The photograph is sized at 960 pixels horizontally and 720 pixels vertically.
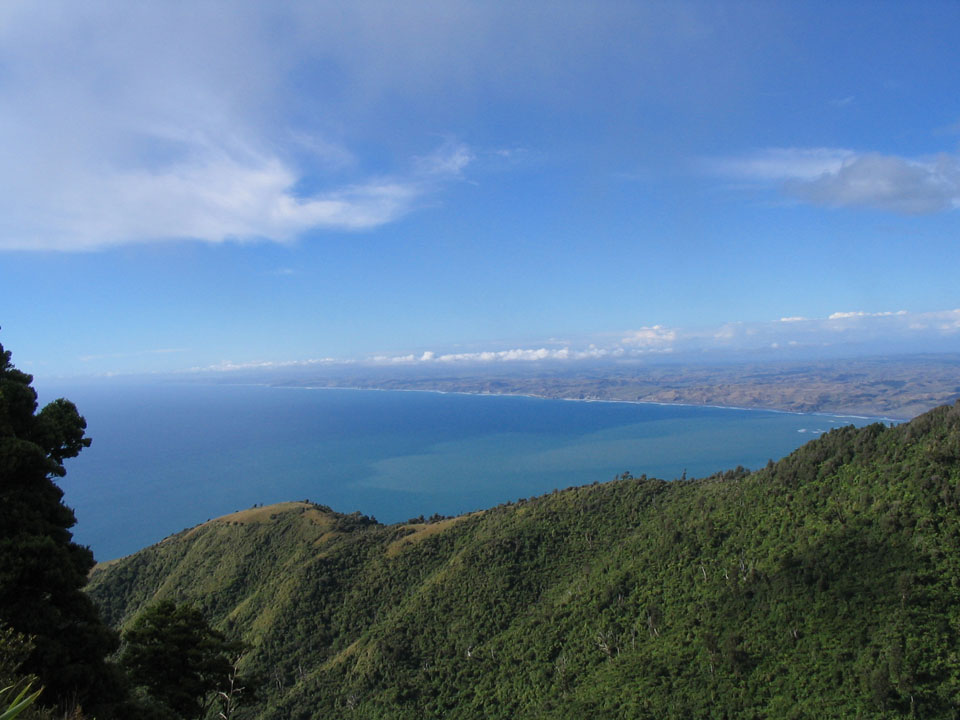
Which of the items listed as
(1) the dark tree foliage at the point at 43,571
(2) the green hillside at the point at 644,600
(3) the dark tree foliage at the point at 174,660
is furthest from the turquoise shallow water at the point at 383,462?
(1) the dark tree foliage at the point at 43,571

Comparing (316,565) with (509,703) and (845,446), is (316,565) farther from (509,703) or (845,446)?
(845,446)

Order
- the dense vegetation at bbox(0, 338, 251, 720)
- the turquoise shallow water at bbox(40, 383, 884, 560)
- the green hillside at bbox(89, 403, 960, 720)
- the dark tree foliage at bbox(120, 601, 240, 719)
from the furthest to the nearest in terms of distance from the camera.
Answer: the turquoise shallow water at bbox(40, 383, 884, 560)
the green hillside at bbox(89, 403, 960, 720)
the dark tree foliage at bbox(120, 601, 240, 719)
the dense vegetation at bbox(0, 338, 251, 720)

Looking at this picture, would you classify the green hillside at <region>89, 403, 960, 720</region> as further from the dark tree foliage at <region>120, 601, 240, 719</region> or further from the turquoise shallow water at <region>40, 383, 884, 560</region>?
the turquoise shallow water at <region>40, 383, 884, 560</region>

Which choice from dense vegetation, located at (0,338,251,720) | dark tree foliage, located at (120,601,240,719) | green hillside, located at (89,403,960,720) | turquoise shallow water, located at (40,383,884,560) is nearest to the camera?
dense vegetation, located at (0,338,251,720)

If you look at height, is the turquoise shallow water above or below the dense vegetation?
below

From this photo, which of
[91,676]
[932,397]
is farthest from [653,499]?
[932,397]

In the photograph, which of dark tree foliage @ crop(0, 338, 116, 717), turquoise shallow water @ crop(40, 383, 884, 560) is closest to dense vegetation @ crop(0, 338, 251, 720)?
dark tree foliage @ crop(0, 338, 116, 717)
